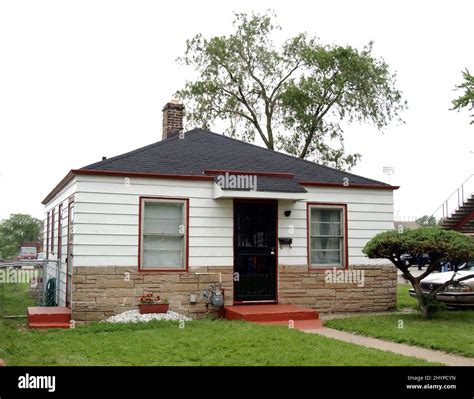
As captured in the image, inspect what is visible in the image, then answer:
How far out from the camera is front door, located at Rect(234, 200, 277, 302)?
11047 millimetres

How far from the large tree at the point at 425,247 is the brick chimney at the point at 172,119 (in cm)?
634

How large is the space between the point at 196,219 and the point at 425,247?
14.5 feet

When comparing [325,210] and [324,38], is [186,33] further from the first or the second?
[325,210]

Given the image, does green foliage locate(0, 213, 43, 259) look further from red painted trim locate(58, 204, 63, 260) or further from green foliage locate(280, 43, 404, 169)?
red painted trim locate(58, 204, 63, 260)

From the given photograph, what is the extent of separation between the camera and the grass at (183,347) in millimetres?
6391

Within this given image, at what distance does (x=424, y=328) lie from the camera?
8.91 m

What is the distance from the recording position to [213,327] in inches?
351

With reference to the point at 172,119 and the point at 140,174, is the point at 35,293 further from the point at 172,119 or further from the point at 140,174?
the point at 140,174

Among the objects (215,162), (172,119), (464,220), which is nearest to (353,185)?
(215,162)

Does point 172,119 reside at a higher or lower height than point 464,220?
higher

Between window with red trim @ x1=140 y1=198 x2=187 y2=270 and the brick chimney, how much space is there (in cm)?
394

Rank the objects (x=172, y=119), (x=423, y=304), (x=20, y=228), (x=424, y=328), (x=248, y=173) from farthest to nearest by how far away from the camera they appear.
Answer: (x=20, y=228) < (x=172, y=119) < (x=248, y=173) < (x=423, y=304) < (x=424, y=328)
